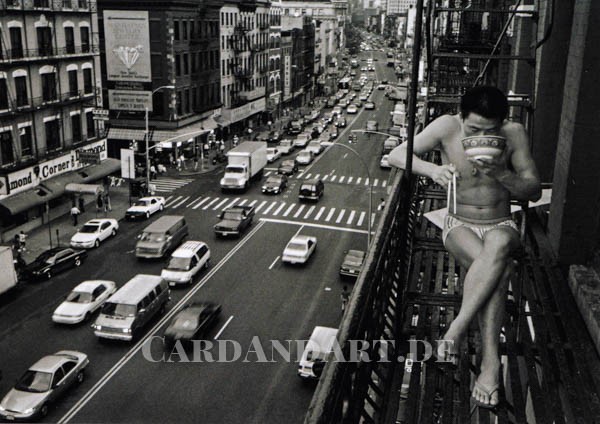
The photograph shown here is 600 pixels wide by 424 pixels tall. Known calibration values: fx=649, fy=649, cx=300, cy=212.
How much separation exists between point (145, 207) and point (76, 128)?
731 cm

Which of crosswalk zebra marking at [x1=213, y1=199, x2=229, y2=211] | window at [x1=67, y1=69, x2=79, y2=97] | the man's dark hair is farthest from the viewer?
crosswalk zebra marking at [x1=213, y1=199, x2=229, y2=211]

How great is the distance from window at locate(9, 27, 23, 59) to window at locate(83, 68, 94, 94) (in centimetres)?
741

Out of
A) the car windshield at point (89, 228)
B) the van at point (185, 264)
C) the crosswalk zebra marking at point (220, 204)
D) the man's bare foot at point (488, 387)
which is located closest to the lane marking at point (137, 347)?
the van at point (185, 264)

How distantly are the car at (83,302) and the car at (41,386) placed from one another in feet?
15.7

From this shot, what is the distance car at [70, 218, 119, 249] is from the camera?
123 ft

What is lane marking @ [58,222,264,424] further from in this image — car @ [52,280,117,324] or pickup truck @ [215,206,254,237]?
car @ [52,280,117,324]

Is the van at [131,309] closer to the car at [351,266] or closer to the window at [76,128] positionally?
the car at [351,266]

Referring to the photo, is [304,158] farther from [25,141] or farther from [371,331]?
[371,331]

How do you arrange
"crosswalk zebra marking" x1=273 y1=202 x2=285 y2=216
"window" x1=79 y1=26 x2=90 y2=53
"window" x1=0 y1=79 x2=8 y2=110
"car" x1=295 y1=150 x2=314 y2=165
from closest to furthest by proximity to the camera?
"window" x1=0 y1=79 x2=8 y2=110, "window" x1=79 y1=26 x2=90 y2=53, "crosswalk zebra marking" x1=273 y1=202 x2=285 y2=216, "car" x1=295 y1=150 x2=314 y2=165

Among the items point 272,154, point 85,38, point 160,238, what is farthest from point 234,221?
point 272,154

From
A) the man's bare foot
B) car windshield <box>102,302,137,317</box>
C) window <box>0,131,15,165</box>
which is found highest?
the man's bare foot

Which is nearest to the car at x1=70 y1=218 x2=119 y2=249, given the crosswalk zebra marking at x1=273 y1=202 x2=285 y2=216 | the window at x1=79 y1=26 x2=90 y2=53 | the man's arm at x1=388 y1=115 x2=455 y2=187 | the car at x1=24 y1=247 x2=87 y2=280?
the car at x1=24 y1=247 x2=87 y2=280

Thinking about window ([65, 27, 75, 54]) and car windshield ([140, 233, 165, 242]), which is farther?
window ([65, 27, 75, 54])

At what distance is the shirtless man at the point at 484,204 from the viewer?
5.14 metres
